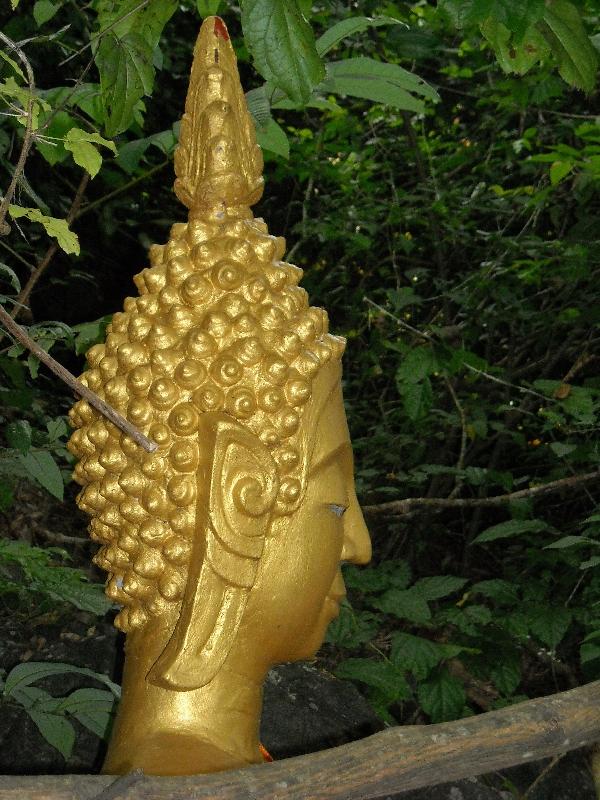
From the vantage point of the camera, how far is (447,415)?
3.34 meters

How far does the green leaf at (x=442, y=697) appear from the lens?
7.75 ft

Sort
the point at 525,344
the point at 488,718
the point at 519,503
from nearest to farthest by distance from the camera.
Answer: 1. the point at 488,718
2. the point at 519,503
3. the point at 525,344

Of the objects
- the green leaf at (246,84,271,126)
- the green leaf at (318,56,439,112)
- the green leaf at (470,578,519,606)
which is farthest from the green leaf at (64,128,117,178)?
the green leaf at (470,578,519,606)

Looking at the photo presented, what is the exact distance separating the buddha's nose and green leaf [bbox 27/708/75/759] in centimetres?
58

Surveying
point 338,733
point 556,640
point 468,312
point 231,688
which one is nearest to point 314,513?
point 231,688

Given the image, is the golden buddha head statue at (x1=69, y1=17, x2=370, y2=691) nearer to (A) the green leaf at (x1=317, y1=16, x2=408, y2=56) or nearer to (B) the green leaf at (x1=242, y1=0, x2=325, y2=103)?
(B) the green leaf at (x1=242, y1=0, x2=325, y2=103)

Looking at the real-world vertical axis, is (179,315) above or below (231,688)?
above

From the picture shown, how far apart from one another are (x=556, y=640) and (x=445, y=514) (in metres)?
1.26

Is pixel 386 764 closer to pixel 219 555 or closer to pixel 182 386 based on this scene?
pixel 219 555

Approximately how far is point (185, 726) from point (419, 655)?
1362 millimetres

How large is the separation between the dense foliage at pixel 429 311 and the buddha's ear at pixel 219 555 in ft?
2.33

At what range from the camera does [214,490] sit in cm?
116

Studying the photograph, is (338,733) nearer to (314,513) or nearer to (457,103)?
(314,513)

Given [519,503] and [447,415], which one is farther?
[447,415]
